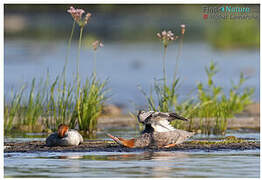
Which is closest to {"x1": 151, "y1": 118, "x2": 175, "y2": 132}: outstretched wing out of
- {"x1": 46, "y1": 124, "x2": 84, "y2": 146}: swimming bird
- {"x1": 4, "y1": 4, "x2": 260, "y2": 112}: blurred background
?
{"x1": 46, "y1": 124, "x2": 84, "y2": 146}: swimming bird

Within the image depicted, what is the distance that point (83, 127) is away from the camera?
13.3 m

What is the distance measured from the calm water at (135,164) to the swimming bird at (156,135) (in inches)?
17.3

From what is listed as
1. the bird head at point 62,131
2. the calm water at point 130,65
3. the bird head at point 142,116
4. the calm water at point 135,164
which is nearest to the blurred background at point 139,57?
the calm water at point 130,65

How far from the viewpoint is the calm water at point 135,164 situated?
8.83 meters

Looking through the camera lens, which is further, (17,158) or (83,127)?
(83,127)

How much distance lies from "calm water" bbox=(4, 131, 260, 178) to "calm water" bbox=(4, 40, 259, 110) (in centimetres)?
825

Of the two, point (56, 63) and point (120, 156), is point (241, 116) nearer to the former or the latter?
point (120, 156)

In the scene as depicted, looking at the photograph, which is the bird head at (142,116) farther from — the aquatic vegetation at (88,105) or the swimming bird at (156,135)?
the aquatic vegetation at (88,105)

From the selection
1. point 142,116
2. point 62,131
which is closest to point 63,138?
point 62,131

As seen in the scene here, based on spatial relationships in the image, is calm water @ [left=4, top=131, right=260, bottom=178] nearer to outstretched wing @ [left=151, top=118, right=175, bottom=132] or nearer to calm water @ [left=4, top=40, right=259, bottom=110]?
outstretched wing @ [left=151, top=118, right=175, bottom=132]

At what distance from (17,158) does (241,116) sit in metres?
7.25

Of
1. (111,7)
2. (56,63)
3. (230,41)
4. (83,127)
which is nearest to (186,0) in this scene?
(83,127)

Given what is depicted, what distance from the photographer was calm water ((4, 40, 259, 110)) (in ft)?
78.5

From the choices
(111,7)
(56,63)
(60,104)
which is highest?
(111,7)
